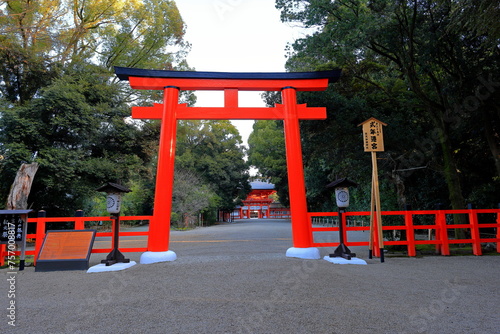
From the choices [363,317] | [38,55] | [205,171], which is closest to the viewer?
[363,317]

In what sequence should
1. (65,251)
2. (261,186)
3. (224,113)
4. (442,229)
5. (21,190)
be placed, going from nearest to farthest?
1. (65,251)
2. (442,229)
3. (224,113)
4. (21,190)
5. (261,186)

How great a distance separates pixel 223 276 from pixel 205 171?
848 inches

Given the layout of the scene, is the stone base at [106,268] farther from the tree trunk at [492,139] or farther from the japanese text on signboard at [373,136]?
the tree trunk at [492,139]

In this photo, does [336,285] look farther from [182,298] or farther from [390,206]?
[390,206]

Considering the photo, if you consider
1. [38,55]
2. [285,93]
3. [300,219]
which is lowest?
[300,219]

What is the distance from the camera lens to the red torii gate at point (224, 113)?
5.88m

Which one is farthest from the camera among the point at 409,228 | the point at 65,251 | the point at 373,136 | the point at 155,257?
the point at 409,228

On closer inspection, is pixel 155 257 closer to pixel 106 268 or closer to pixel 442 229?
pixel 106 268

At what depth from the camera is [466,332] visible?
2.41 meters

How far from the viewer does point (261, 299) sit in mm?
3209

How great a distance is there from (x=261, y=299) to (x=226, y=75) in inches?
195

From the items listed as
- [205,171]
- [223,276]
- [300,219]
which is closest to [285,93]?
[300,219]

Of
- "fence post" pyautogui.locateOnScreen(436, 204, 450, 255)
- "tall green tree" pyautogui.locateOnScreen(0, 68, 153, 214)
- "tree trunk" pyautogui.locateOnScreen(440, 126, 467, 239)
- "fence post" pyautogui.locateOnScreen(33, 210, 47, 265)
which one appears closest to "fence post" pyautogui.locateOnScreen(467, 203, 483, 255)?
"fence post" pyautogui.locateOnScreen(436, 204, 450, 255)

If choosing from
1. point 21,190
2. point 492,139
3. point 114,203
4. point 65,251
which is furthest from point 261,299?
point 492,139
